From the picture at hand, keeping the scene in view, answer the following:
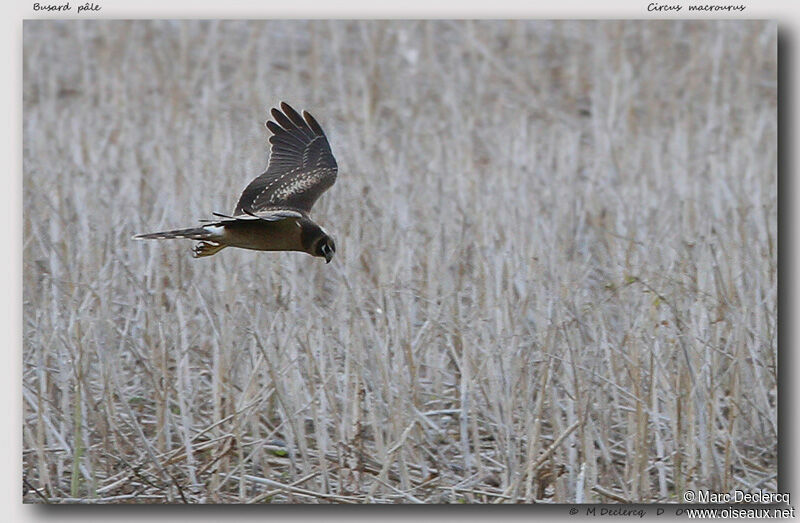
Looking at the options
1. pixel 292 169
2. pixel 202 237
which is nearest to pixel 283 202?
pixel 292 169

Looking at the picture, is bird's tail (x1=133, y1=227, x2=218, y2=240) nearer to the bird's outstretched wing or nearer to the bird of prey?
the bird of prey

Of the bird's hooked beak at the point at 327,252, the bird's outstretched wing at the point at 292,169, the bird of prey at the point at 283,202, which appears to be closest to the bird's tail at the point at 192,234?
the bird of prey at the point at 283,202

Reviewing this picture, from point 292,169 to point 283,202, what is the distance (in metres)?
0.12

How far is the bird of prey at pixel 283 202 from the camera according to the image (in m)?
2.75

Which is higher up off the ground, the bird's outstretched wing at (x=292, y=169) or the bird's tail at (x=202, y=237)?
the bird's outstretched wing at (x=292, y=169)

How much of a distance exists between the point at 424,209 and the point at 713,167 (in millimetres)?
820

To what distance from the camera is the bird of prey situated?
275 cm

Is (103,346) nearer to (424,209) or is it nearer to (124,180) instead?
(124,180)

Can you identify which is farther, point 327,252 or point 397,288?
point 397,288

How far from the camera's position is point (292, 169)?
293cm

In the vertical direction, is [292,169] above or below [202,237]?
above

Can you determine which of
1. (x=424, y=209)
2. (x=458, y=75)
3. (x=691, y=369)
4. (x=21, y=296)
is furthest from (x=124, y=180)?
(x=691, y=369)

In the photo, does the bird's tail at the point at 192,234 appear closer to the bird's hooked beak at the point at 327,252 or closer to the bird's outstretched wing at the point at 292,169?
the bird's outstretched wing at the point at 292,169

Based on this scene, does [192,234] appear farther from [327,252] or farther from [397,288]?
[397,288]
